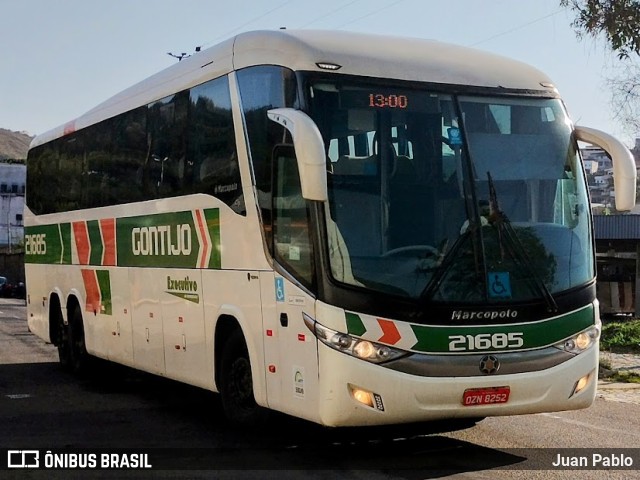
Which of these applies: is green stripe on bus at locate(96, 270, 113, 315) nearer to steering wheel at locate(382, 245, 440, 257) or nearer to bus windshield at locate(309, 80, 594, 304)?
bus windshield at locate(309, 80, 594, 304)

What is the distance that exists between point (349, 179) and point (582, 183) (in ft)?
7.24

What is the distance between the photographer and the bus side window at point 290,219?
346 inches

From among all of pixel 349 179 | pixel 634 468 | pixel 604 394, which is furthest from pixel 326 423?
pixel 604 394

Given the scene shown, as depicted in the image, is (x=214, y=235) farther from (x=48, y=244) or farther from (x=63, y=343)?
(x=48, y=244)

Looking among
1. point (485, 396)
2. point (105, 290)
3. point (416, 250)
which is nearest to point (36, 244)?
point (105, 290)

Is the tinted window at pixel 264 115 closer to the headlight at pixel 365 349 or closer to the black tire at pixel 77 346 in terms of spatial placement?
the headlight at pixel 365 349

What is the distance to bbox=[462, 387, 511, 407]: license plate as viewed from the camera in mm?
8477

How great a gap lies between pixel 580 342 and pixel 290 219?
259 centimetres

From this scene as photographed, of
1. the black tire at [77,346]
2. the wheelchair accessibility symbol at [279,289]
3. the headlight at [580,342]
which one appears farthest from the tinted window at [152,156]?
the headlight at [580,342]

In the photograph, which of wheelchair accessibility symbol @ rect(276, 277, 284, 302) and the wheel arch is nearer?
Answer: wheelchair accessibility symbol @ rect(276, 277, 284, 302)

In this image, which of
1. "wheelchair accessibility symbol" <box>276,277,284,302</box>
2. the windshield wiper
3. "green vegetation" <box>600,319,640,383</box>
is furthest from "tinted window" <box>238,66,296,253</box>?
"green vegetation" <box>600,319,640,383</box>

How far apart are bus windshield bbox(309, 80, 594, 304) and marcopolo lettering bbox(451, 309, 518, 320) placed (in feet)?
0.33

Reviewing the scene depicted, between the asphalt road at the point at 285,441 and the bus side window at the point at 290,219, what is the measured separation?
1605mm

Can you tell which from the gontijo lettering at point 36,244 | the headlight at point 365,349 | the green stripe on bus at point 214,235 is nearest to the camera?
the headlight at point 365,349
